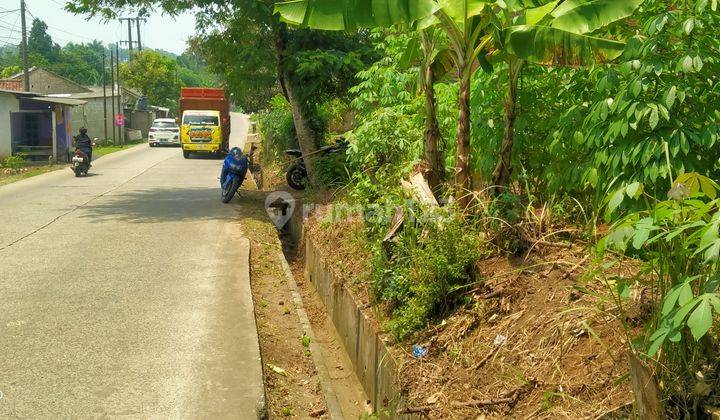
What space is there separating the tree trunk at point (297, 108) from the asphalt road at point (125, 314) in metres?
2.15

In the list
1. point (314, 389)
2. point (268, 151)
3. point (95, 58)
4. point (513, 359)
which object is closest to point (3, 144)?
point (268, 151)

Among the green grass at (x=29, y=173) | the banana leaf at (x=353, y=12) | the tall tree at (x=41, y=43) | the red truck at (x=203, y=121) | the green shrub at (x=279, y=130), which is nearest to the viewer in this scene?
the banana leaf at (x=353, y=12)

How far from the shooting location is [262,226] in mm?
12969

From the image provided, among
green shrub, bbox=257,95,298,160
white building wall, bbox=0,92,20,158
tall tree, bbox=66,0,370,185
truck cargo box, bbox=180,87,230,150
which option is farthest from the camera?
truck cargo box, bbox=180,87,230,150

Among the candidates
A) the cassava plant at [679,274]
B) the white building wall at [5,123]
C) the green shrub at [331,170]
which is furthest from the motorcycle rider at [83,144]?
the cassava plant at [679,274]

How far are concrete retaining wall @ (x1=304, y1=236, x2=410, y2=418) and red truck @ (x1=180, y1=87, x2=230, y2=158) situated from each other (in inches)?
917

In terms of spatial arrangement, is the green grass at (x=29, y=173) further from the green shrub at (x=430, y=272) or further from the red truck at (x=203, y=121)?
the green shrub at (x=430, y=272)

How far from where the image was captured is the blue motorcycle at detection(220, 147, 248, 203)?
15.2m

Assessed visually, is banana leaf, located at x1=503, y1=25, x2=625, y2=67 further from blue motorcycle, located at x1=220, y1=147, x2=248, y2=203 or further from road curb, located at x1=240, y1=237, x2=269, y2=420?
blue motorcycle, located at x1=220, y1=147, x2=248, y2=203

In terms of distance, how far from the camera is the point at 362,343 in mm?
7129

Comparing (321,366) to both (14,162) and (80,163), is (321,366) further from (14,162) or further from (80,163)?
(14,162)

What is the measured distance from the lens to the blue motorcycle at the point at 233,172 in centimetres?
1522

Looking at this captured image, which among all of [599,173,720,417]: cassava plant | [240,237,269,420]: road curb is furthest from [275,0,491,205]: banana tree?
[599,173,720,417]: cassava plant

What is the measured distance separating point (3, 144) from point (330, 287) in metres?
22.0
